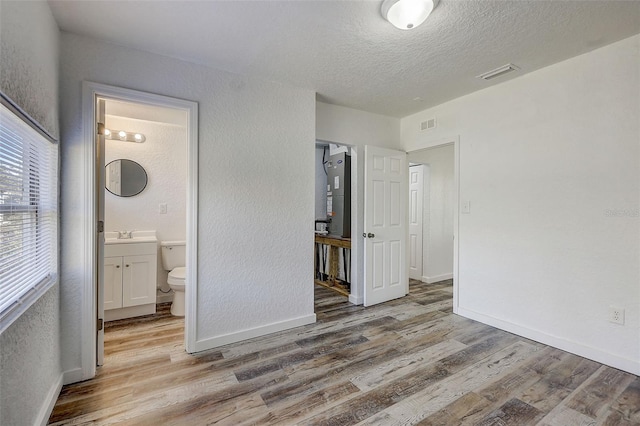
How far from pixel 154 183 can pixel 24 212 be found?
2.24 meters

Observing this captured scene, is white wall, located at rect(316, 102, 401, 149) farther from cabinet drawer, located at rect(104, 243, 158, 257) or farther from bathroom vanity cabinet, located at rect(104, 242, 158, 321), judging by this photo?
bathroom vanity cabinet, located at rect(104, 242, 158, 321)

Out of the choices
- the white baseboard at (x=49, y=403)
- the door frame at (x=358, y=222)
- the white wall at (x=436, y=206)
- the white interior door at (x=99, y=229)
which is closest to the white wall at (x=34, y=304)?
the white baseboard at (x=49, y=403)

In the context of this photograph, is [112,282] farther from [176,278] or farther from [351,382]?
[351,382]

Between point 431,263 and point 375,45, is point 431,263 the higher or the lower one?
the lower one

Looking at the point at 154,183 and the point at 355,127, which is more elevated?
the point at 355,127

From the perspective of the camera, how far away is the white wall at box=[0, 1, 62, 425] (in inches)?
46.3

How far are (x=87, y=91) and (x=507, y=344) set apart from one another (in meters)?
3.91

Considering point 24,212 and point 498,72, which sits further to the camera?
point 498,72

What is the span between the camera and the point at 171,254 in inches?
135

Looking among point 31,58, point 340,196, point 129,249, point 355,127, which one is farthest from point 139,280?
point 355,127

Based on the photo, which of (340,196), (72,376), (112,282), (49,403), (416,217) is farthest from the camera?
(416,217)

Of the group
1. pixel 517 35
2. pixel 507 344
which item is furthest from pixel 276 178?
pixel 507 344

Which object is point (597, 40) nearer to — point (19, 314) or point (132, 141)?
point (19, 314)

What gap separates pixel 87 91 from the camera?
198cm
